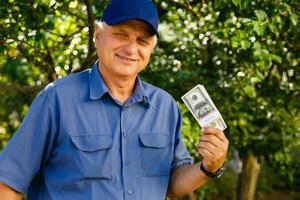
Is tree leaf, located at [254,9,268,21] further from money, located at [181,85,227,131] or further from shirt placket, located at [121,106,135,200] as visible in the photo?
shirt placket, located at [121,106,135,200]

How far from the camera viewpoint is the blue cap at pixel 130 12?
2.59 metres

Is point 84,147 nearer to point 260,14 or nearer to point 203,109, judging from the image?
point 203,109

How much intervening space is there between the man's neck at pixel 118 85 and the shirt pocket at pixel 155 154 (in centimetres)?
20

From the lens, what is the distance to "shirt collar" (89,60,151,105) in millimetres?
2615

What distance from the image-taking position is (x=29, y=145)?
252 centimetres

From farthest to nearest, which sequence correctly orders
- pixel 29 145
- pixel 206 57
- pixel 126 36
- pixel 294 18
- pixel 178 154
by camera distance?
pixel 206 57 < pixel 294 18 < pixel 178 154 < pixel 126 36 < pixel 29 145

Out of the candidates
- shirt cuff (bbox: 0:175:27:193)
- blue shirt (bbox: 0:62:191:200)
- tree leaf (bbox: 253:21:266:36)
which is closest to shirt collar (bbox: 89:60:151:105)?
blue shirt (bbox: 0:62:191:200)

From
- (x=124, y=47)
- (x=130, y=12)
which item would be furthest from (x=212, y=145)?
(x=130, y=12)

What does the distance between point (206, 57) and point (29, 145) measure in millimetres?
2276

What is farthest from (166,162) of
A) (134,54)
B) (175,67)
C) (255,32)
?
(175,67)

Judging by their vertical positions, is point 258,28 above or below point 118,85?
below

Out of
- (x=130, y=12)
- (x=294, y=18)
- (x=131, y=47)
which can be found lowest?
(x=294, y=18)

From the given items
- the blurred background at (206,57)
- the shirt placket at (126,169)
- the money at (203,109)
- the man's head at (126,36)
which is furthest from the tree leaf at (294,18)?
the shirt placket at (126,169)

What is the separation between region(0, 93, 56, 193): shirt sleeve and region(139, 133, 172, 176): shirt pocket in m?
0.40
